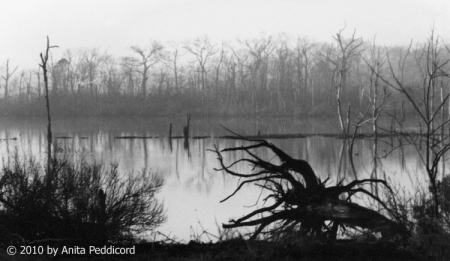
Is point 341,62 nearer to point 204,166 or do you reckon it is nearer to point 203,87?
point 203,87

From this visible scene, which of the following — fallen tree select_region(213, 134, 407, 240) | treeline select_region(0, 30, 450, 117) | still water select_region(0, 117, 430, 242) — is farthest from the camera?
treeline select_region(0, 30, 450, 117)

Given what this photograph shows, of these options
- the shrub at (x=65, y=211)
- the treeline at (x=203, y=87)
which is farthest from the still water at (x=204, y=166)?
the treeline at (x=203, y=87)

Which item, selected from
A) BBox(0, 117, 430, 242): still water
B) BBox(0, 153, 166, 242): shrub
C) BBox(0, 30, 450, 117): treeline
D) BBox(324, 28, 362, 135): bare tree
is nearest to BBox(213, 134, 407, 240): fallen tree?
BBox(0, 117, 430, 242): still water

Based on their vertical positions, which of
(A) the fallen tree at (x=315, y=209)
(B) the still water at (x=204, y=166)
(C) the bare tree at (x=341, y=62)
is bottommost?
(B) the still water at (x=204, y=166)

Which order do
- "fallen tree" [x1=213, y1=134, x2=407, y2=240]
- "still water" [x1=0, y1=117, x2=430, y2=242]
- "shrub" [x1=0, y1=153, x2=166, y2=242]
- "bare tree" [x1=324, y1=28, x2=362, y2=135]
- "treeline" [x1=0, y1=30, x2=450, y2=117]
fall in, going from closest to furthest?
1. "fallen tree" [x1=213, y1=134, x2=407, y2=240]
2. "shrub" [x1=0, y1=153, x2=166, y2=242]
3. "still water" [x1=0, y1=117, x2=430, y2=242]
4. "bare tree" [x1=324, y1=28, x2=362, y2=135]
5. "treeline" [x1=0, y1=30, x2=450, y2=117]

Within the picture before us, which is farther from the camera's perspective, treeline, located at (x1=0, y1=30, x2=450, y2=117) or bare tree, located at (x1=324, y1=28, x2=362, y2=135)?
treeline, located at (x1=0, y1=30, x2=450, y2=117)

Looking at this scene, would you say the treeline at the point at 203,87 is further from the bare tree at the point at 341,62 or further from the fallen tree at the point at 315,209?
the fallen tree at the point at 315,209

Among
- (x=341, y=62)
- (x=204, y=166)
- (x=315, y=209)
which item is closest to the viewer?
(x=315, y=209)

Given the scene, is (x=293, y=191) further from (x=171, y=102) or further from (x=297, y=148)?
(x=171, y=102)

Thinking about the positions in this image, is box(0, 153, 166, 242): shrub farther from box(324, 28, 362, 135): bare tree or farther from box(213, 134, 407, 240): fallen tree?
box(324, 28, 362, 135): bare tree

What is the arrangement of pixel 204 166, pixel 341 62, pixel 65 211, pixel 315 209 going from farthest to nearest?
pixel 341 62 → pixel 204 166 → pixel 65 211 → pixel 315 209

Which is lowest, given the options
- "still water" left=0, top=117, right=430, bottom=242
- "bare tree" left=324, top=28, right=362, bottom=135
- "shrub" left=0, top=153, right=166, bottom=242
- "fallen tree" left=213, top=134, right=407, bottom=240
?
"still water" left=0, top=117, right=430, bottom=242

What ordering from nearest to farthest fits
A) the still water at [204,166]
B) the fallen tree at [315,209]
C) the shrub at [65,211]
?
the fallen tree at [315,209]
the shrub at [65,211]
the still water at [204,166]

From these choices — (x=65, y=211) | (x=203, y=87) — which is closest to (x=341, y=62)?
(x=203, y=87)
